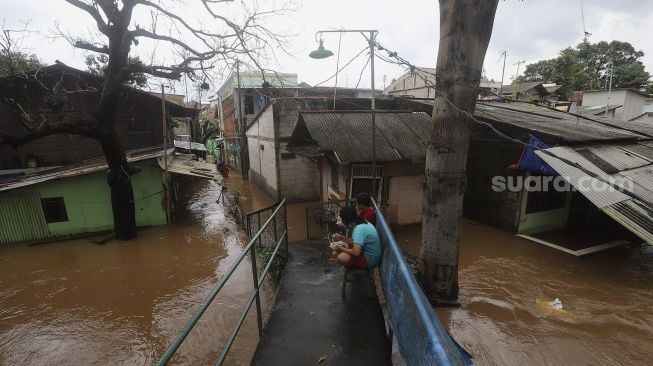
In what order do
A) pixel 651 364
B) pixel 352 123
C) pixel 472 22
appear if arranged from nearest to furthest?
pixel 472 22, pixel 651 364, pixel 352 123

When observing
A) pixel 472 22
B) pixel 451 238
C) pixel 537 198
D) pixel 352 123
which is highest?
pixel 472 22

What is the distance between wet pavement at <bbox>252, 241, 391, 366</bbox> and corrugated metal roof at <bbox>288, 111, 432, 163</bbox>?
463cm

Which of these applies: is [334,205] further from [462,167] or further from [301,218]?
[462,167]

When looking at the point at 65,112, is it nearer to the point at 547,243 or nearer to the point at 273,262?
the point at 273,262

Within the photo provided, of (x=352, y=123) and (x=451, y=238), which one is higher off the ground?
(x=352, y=123)

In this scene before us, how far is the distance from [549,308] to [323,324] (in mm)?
5279

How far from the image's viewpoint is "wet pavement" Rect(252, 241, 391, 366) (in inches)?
133

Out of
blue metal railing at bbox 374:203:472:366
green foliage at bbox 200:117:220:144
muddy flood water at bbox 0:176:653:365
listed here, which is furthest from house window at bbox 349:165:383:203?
green foliage at bbox 200:117:220:144

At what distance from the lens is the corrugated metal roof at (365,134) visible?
369 inches

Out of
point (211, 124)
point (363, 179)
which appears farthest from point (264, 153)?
point (211, 124)

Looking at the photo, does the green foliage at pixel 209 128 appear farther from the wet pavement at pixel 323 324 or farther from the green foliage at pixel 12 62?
the wet pavement at pixel 323 324

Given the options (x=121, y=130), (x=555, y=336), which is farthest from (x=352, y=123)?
(x=121, y=130)

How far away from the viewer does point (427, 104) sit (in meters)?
13.2

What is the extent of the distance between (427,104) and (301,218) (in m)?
7.50
